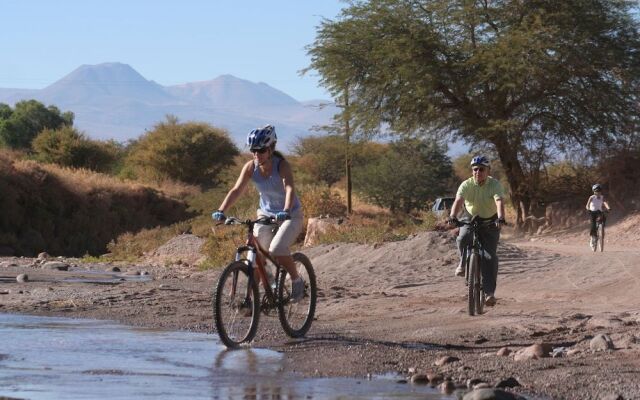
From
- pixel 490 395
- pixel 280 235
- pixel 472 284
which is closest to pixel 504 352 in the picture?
pixel 280 235

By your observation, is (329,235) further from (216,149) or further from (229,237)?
(216,149)

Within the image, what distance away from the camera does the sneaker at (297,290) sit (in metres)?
12.0

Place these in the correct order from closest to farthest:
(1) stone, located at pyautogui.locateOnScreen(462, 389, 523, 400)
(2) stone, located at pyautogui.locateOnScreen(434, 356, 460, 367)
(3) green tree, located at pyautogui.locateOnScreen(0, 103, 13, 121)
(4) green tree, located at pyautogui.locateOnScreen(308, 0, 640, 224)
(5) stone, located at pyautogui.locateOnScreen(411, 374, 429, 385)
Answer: (1) stone, located at pyautogui.locateOnScreen(462, 389, 523, 400) < (5) stone, located at pyautogui.locateOnScreen(411, 374, 429, 385) < (2) stone, located at pyautogui.locateOnScreen(434, 356, 460, 367) < (4) green tree, located at pyautogui.locateOnScreen(308, 0, 640, 224) < (3) green tree, located at pyautogui.locateOnScreen(0, 103, 13, 121)

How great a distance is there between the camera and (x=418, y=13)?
36531 millimetres

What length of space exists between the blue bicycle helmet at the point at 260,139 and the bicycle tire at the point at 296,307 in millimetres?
1421

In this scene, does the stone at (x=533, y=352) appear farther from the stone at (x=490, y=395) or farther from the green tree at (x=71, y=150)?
the green tree at (x=71, y=150)

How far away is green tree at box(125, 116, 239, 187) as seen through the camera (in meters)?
67.5

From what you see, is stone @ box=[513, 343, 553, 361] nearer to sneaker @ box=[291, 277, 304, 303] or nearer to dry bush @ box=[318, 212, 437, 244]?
sneaker @ box=[291, 277, 304, 303]

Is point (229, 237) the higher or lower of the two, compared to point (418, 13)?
lower

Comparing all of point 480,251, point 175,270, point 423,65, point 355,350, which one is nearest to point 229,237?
point 175,270

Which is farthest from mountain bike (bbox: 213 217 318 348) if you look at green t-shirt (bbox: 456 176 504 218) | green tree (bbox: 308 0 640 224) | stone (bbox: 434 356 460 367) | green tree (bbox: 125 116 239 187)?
green tree (bbox: 125 116 239 187)

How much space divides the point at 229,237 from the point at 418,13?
31.9ft

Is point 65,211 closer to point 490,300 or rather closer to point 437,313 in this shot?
point 437,313

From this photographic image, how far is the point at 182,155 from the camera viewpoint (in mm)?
68000
